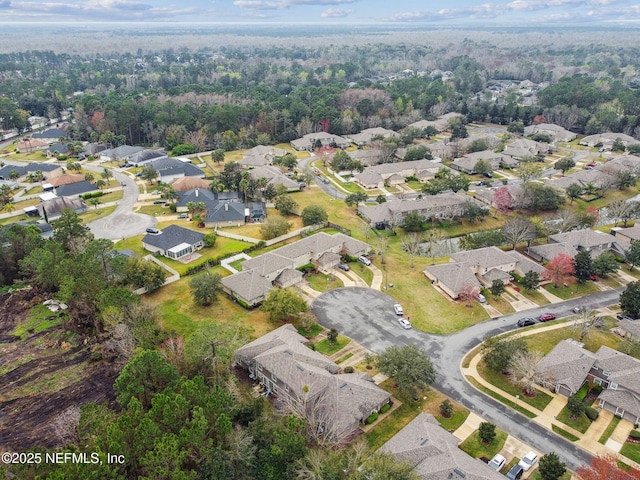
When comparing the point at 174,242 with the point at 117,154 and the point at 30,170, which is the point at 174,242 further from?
the point at 117,154

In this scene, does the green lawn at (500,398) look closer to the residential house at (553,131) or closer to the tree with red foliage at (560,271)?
the tree with red foliage at (560,271)

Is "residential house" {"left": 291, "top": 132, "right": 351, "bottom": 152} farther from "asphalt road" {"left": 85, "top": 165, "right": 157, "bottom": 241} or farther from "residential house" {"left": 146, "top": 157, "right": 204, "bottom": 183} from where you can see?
"asphalt road" {"left": 85, "top": 165, "right": 157, "bottom": 241}

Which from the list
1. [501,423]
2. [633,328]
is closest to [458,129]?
[633,328]

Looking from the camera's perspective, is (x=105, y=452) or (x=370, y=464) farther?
(x=370, y=464)

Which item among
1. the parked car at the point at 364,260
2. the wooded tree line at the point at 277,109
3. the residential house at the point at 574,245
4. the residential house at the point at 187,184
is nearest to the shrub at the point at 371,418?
the parked car at the point at 364,260

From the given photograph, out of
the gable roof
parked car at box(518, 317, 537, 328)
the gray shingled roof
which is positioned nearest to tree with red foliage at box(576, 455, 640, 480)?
the gray shingled roof

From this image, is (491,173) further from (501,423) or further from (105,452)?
(105,452)
